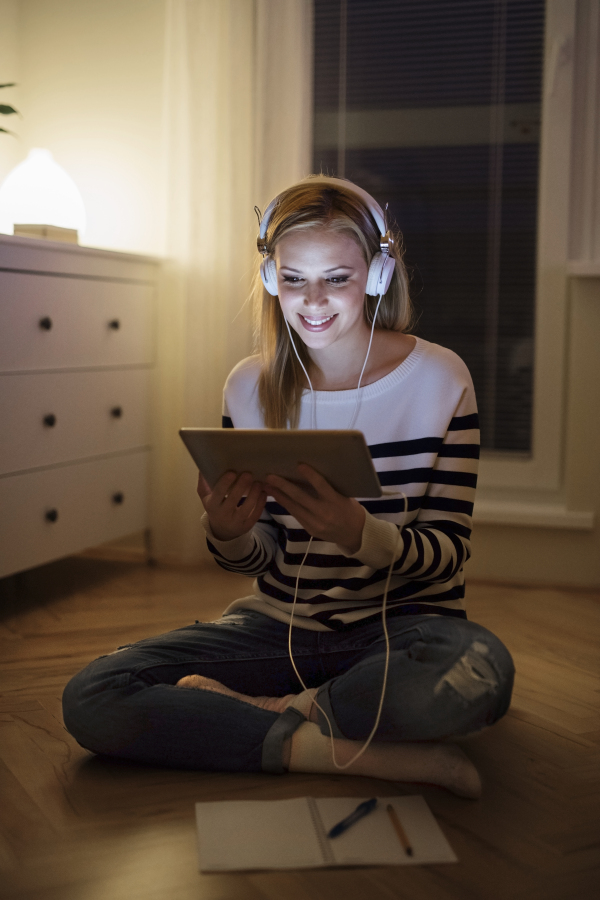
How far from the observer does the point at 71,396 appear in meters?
2.12

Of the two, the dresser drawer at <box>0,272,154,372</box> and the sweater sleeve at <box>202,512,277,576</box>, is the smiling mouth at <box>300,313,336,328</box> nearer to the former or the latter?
the sweater sleeve at <box>202,512,277,576</box>

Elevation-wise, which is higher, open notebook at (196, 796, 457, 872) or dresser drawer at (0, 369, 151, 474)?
dresser drawer at (0, 369, 151, 474)

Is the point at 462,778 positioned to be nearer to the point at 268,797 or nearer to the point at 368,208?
the point at 268,797

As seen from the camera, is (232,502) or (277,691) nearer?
(232,502)

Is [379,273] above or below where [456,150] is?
below

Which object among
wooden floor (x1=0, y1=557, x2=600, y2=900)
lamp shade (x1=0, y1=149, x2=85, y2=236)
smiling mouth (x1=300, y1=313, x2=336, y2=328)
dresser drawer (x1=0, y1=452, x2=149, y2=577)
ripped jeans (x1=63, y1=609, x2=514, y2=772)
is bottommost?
wooden floor (x1=0, y1=557, x2=600, y2=900)

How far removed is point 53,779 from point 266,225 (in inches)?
32.6

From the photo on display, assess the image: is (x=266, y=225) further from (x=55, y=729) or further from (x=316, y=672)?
(x=55, y=729)

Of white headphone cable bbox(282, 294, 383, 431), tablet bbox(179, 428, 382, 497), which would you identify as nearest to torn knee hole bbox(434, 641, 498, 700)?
tablet bbox(179, 428, 382, 497)

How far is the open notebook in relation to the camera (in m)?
0.95

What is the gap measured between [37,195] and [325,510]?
1.54m

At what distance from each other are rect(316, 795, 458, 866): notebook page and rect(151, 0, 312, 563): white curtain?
145 cm

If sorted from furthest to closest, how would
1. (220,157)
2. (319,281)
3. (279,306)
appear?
(220,157) < (279,306) < (319,281)

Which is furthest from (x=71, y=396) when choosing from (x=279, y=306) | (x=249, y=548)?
(x=249, y=548)
